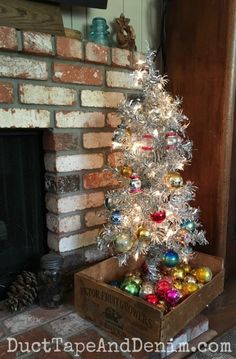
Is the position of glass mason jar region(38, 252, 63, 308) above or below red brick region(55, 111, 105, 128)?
below

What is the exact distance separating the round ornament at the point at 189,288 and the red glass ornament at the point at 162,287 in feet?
0.21

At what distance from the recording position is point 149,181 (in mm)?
1211

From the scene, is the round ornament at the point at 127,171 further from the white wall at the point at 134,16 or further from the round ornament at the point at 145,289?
the white wall at the point at 134,16

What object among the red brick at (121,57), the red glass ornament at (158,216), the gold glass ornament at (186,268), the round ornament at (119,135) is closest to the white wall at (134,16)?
the red brick at (121,57)

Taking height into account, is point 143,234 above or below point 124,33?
below

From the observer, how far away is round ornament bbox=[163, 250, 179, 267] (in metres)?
1.22

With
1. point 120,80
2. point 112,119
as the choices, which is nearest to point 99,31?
point 120,80

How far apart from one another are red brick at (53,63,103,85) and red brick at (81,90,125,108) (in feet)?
0.14

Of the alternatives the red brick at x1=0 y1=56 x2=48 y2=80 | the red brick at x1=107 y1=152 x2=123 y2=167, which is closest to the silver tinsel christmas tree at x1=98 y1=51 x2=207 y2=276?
the red brick at x1=107 y1=152 x2=123 y2=167

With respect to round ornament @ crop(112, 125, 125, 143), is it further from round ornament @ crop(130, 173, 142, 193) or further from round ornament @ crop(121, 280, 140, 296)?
round ornament @ crop(121, 280, 140, 296)

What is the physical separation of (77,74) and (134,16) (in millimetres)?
494

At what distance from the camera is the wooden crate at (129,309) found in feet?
3.22

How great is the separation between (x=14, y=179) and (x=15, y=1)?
0.67m

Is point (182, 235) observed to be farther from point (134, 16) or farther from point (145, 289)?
point (134, 16)
